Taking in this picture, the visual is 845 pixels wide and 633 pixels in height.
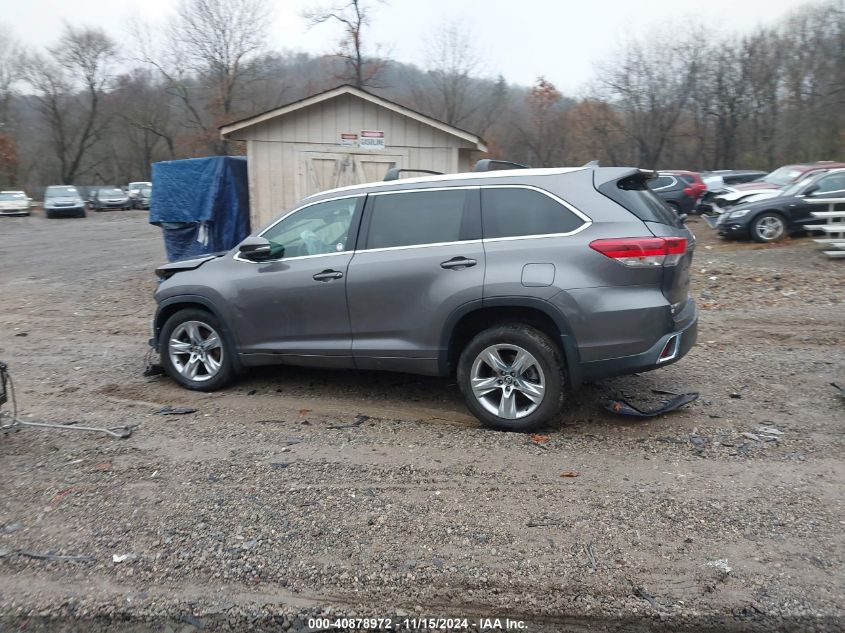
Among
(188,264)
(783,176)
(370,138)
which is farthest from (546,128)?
(188,264)

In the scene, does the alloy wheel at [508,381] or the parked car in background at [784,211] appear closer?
the alloy wheel at [508,381]

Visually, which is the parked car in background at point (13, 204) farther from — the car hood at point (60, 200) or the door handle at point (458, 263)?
the door handle at point (458, 263)

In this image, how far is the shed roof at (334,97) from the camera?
11828 millimetres

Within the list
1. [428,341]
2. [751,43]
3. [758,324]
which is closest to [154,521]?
[428,341]

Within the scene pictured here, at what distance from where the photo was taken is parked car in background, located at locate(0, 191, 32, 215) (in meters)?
35.8

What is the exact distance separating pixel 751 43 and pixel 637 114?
23.7ft

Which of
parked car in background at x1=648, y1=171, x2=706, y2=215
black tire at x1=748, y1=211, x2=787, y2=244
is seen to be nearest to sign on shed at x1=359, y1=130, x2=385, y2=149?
black tire at x1=748, y1=211, x2=787, y2=244

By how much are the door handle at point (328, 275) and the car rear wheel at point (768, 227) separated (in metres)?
12.5

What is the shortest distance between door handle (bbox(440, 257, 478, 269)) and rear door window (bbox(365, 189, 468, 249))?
Result: 0.64ft

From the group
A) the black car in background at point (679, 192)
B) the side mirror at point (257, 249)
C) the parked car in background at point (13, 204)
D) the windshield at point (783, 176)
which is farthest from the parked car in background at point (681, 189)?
the parked car in background at point (13, 204)

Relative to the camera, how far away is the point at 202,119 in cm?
4866

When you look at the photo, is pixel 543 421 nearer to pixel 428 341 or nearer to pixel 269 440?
pixel 428 341

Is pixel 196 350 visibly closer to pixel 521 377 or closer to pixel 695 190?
pixel 521 377

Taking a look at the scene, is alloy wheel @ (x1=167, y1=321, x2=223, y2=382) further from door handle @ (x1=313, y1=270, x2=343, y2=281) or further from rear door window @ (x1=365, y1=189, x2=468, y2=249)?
rear door window @ (x1=365, y1=189, x2=468, y2=249)
